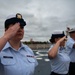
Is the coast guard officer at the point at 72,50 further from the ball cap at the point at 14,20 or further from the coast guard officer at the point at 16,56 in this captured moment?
the ball cap at the point at 14,20

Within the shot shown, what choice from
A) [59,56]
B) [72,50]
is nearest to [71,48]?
[72,50]

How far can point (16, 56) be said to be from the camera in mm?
2377

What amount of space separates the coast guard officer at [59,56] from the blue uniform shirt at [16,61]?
4.20 feet

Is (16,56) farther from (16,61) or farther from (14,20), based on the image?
(14,20)

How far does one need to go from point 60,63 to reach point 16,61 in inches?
65.3

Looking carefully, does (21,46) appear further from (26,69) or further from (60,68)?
(60,68)

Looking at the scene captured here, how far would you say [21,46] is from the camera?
2529mm

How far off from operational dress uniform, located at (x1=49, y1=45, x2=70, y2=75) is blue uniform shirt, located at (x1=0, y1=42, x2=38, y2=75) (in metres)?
1.44

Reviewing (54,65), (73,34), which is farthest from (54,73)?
(73,34)

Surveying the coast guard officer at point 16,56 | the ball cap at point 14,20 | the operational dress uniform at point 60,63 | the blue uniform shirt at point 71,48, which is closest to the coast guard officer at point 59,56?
the operational dress uniform at point 60,63

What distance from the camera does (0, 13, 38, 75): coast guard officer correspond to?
2260 millimetres

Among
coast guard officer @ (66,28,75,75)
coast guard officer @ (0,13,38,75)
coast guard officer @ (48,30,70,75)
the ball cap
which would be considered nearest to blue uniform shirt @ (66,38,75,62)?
coast guard officer @ (66,28,75,75)

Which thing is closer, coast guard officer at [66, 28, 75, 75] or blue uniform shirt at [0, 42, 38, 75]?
blue uniform shirt at [0, 42, 38, 75]

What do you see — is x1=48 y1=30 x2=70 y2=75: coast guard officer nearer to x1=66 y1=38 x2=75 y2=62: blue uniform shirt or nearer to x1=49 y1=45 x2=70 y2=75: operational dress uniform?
x1=49 y1=45 x2=70 y2=75: operational dress uniform
